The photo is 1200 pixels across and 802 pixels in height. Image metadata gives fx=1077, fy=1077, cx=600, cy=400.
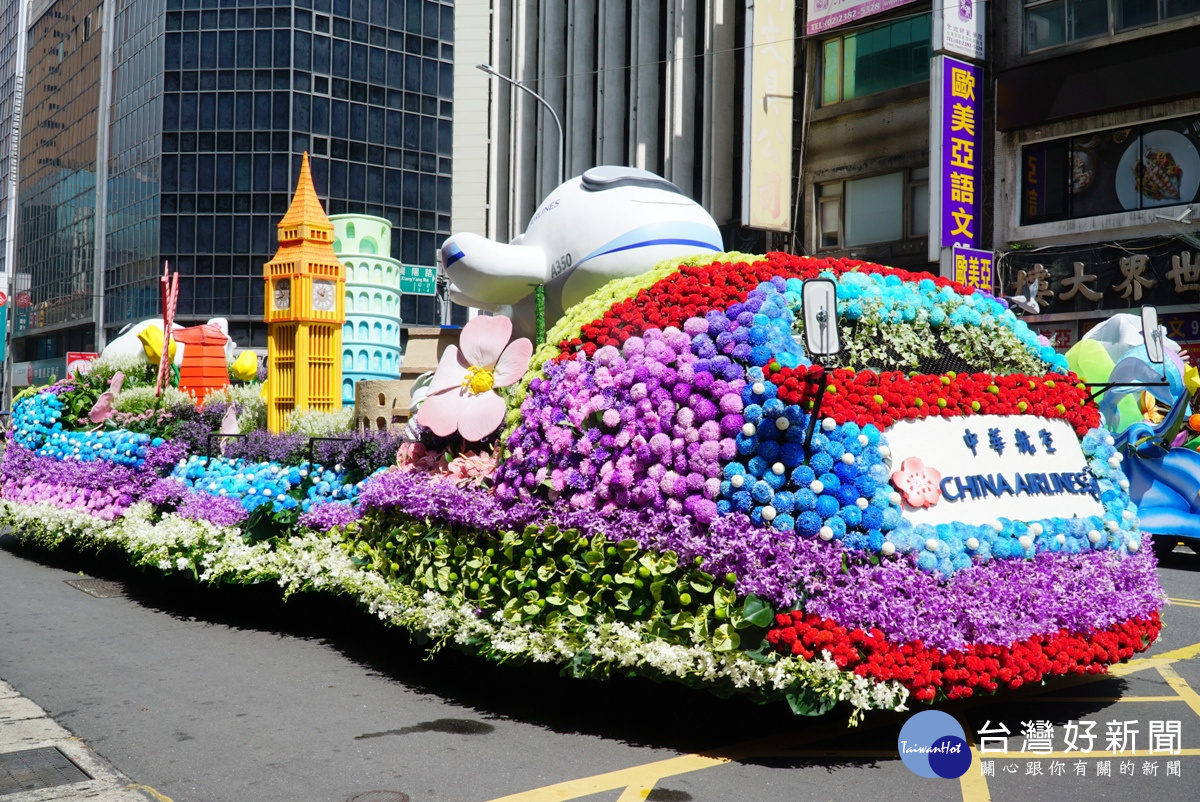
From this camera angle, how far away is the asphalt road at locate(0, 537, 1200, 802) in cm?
455

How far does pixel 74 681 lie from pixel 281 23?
1949 inches

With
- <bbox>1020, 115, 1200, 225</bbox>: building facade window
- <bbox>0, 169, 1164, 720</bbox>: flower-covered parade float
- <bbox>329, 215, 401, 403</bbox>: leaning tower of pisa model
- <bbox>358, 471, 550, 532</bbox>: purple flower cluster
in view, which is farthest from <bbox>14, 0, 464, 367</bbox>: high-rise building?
<bbox>0, 169, 1164, 720</bbox>: flower-covered parade float

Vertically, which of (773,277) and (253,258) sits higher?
(253,258)

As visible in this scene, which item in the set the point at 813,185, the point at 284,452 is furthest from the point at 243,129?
the point at 284,452

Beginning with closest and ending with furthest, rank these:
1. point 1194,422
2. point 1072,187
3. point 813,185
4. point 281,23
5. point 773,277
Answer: point 773,277
point 1194,422
point 1072,187
point 813,185
point 281,23

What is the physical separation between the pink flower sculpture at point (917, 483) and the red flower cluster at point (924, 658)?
616 mm

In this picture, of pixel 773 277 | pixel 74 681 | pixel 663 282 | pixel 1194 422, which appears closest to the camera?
pixel 773 277

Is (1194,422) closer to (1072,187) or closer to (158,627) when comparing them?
(1072,187)

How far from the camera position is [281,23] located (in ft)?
166

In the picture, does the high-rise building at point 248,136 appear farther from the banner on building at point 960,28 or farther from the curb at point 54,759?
the curb at point 54,759

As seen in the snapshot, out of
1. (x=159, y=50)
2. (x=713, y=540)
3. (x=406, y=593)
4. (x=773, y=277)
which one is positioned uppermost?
(x=159, y=50)

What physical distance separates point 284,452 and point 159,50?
167 ft

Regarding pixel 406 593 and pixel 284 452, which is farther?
pixel 284 452

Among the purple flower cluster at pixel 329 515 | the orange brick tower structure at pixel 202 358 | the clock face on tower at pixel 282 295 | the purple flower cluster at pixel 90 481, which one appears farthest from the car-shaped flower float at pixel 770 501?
the orange brick tower structure at pixel 202 358
